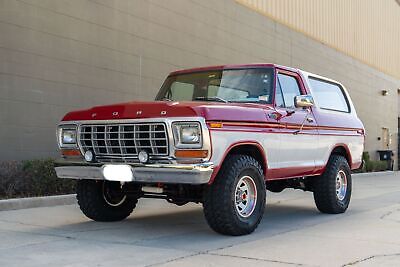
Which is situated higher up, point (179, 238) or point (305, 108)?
point (305, 108)

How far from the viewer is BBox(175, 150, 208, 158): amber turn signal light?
19.4ft

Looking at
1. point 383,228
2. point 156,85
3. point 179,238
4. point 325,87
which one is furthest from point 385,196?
point 179,238

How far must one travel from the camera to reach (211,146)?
19.5 ft

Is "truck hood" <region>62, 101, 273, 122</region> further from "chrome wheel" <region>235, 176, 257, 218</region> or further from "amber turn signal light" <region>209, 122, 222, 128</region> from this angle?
"chrome wheel" <region>235, 176, 257, 218</region>

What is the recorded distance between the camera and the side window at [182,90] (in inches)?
308

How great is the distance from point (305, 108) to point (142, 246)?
3.30 meters

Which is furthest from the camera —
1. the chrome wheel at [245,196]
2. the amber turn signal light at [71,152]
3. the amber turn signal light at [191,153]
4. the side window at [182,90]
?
the side window at [182,90]

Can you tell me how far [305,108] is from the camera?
7.88 meters

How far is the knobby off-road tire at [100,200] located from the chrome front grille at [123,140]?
0.67 m

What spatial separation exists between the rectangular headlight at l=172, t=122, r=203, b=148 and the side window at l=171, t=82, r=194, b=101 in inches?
70.9

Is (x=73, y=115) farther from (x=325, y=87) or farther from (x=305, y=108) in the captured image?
(x=325, y=87)

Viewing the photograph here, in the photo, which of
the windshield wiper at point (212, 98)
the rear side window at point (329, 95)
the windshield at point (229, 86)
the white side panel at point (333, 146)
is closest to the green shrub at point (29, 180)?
the windshield at point (229, 86)

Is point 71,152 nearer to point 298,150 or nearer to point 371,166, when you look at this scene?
point 298,150

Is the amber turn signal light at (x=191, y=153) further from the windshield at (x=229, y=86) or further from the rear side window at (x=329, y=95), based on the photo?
the rear side window at (x=329, y=95)
